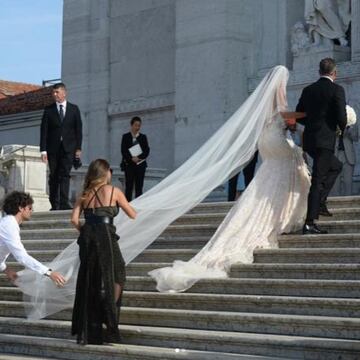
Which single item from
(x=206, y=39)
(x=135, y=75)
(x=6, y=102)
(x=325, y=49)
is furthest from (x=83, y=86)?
(x=6, y=102)

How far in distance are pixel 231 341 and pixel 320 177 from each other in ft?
9.17

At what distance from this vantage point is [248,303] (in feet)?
33.7

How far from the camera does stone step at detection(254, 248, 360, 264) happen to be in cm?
1065

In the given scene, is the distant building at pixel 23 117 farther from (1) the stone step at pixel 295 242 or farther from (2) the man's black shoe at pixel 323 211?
(2) the man's black shoe at pixel 323 211

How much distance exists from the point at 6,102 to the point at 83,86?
9.18 m

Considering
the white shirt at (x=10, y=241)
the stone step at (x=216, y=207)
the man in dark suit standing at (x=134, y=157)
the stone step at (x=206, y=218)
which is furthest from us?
the man in dark suit standing at (x=134, y=157)

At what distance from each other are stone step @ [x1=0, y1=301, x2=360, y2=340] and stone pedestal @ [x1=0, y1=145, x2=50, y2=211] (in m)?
6.79

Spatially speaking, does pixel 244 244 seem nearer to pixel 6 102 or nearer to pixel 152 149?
pixel 152 149

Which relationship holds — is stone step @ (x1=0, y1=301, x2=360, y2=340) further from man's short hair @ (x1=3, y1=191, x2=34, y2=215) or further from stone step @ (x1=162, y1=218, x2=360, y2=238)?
stone step @ (x1=162, y1=218, x2=360, y2=238)

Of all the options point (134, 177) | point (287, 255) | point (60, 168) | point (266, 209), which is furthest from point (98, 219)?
point (134, 177)

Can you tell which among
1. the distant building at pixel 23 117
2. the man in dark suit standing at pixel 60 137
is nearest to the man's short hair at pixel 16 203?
the man in dark suit standing at pixel 60 137

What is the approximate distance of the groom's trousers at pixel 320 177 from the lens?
11.6m

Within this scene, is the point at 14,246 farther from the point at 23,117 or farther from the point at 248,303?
the point at 23,117

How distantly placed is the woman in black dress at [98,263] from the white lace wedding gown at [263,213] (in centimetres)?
119
